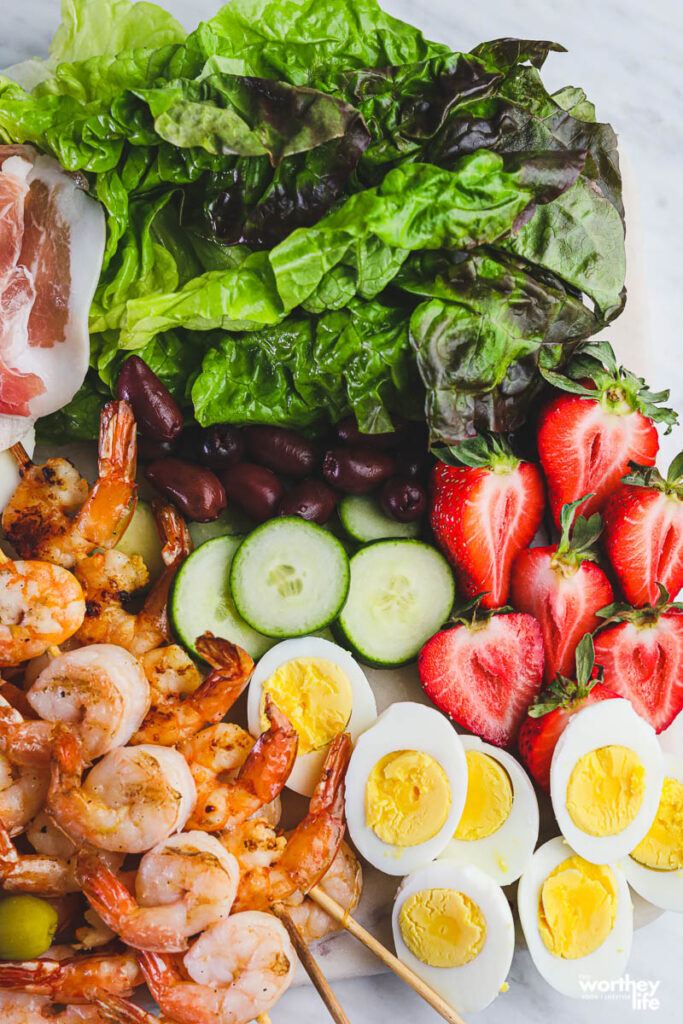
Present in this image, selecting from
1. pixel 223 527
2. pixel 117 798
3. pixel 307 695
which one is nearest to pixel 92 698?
pixel 117 798

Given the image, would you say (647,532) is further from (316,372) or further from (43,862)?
(43,862)

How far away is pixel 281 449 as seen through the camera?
7.45 feet

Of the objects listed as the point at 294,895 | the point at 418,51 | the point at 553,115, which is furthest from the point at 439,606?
the point at 418,51

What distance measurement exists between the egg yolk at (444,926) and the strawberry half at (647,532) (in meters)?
0.90

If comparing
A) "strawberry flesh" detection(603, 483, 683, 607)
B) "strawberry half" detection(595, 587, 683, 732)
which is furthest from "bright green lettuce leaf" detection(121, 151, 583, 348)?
"strawberry half" detection(595, 587, 683, 732)

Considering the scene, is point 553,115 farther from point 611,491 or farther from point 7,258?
point 7,258

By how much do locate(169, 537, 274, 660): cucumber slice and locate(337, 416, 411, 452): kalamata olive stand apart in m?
0.38

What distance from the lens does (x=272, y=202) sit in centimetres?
201

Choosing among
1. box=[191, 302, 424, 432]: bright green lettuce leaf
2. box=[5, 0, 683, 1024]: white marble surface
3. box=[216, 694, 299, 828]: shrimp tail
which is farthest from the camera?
box=[5, 0, 683, 1024]: white marble surface

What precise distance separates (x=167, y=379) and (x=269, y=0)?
0.92 metres

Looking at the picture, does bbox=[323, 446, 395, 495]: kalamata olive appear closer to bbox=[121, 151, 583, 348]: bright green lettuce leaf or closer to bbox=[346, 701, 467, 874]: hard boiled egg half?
bbox=[121, 151, 583, 348]: bright green lettuce leaf

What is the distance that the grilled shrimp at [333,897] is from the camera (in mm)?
2029

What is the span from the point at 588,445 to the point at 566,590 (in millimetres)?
384

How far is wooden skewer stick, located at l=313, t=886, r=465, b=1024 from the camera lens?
6.54ft
